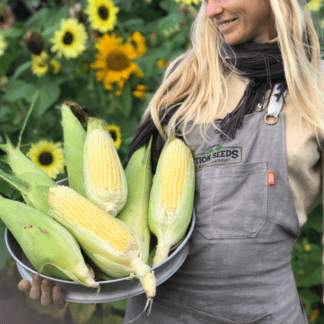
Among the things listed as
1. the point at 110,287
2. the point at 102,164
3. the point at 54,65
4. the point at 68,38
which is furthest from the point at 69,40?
the point at 110,287

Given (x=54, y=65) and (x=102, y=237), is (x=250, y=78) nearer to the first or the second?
(x=102, y=237)

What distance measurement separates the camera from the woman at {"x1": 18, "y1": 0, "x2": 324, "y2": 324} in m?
0.88

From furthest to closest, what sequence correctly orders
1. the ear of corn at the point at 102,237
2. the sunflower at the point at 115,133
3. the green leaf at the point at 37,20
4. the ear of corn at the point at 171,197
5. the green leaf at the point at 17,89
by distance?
the green leaf at the point at 37,20, the green leaf at the point at 17,89, the sunflower at the point at 115,133, the ear of corn at the point at 171,197, the ear of corn at the point at 102,237

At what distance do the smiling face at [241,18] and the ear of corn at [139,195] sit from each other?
0.35 meters

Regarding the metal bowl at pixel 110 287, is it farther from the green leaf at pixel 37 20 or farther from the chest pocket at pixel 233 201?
the green leaf at pixel 37 20

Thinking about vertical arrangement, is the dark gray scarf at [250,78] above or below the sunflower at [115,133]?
above

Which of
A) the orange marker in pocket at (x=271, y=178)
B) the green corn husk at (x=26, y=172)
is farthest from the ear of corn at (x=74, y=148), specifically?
the orange marker in pocket at (x=271, y=178)

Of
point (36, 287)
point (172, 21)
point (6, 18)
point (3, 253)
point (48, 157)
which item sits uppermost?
point (6, 18)

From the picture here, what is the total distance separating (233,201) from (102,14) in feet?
3.73

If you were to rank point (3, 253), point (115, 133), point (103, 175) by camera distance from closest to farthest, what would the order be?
point (103, 175) < point (3, 253) < point (115, 133)

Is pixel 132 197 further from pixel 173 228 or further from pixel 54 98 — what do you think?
pixel 54 98

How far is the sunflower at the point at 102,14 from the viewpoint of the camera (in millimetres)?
1650

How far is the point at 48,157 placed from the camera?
1.51 meters

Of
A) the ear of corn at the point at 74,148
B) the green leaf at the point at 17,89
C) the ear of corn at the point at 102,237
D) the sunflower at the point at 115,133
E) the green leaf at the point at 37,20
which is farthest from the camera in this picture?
the green leaf at the point at 37,20
